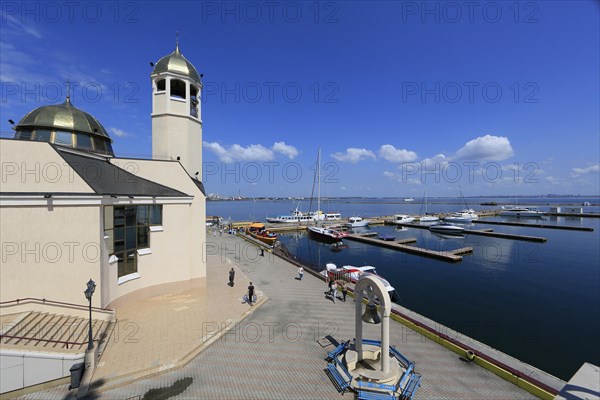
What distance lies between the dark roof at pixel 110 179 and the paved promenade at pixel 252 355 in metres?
6.79

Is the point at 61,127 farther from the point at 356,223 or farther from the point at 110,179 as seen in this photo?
the point at 356,223

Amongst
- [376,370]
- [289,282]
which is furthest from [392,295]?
[376,370]

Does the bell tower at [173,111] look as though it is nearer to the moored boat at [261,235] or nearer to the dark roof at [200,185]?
the dark roof at [200,185]

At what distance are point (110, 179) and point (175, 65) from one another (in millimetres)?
9233

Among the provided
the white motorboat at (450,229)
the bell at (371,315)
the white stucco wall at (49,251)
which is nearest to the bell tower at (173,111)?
the white stucco wall at (49,251)

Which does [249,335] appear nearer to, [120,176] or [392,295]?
[120,176]

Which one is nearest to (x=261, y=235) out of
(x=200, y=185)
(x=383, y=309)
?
(x=200, y=185)

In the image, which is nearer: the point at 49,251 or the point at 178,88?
the point at 49,251

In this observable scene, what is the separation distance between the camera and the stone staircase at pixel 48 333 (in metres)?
8.76

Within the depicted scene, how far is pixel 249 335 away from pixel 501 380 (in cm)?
1043

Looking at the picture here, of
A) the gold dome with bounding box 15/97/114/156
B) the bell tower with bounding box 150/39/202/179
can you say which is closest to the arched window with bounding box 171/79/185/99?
the bell tower with bounding box 150/39/202/179

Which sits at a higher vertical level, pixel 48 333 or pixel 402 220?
pixel 48 333

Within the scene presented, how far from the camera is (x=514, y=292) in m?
24.3

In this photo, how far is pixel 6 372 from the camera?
8.04m
